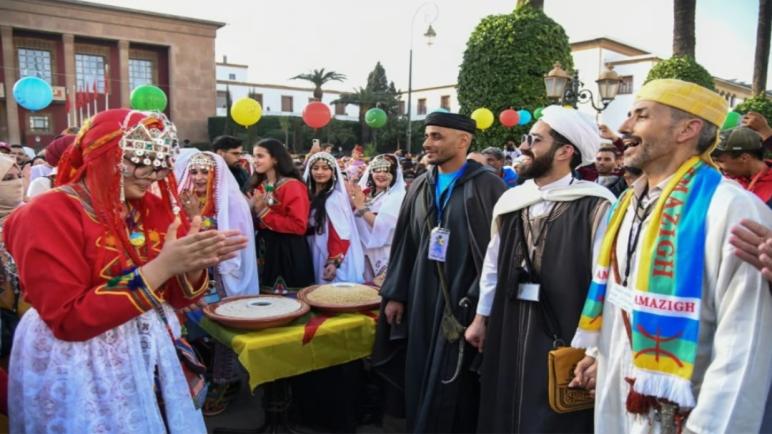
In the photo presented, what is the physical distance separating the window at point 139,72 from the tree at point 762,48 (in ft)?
108

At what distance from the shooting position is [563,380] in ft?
7.63

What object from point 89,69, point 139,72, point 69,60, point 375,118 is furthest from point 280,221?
point 139,72

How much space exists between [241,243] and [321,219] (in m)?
2.77

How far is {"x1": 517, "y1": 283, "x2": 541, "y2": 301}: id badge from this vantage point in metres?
2.59

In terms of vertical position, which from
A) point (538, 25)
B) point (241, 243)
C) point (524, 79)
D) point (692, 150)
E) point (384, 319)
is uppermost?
point (538, 25)

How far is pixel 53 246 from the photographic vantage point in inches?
70.7

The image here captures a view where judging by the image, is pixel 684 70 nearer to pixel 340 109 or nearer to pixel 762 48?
pixel 762 48

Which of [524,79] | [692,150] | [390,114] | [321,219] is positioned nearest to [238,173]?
[321,219]

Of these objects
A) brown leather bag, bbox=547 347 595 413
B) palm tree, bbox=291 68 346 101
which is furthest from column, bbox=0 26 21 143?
brown leather bag, bbox=547 347 595 413

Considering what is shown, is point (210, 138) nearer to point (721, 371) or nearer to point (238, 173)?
point (238, 173)

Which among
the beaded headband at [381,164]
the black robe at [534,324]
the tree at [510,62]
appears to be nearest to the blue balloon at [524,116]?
the tree at [510,62]

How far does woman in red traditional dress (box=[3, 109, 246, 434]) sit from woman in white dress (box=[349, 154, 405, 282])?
288 cm

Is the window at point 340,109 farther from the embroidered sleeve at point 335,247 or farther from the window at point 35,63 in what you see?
the embroidered sleeve at point 335,247

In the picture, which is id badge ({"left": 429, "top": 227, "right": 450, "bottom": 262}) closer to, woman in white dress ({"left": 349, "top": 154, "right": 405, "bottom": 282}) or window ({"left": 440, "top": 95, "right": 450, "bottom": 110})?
woman in white dress ({"left": 349, "top": 154, "right": 405, "bottom": 282})
